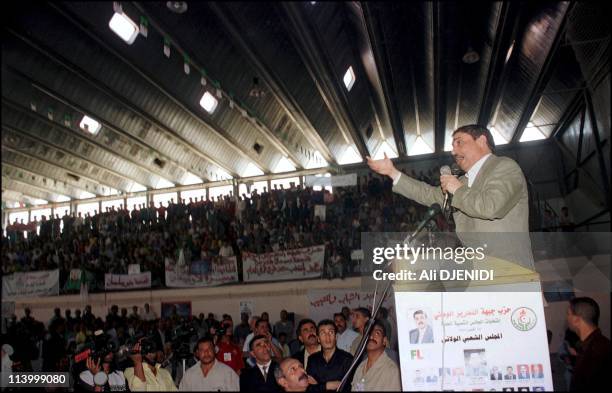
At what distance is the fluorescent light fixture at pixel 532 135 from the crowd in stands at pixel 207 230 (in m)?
5.82

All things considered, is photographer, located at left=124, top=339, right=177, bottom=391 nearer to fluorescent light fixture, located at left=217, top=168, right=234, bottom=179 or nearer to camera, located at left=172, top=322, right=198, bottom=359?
camera, located at left=172, top=322, right=198, bottom=359

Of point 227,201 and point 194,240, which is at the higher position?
point 227,201

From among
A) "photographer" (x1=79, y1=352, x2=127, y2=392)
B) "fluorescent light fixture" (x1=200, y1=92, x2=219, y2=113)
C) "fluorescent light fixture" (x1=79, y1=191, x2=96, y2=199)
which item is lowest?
"photographer" (x1=79, y1=352, x2=127, y2=392)

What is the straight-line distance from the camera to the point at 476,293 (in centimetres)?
204

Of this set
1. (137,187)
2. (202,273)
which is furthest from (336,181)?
(137,187)

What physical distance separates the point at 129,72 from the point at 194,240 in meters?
4.55

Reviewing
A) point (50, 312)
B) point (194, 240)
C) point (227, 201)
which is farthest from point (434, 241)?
point (50, 312)

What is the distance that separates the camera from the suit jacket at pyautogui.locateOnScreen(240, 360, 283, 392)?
3528mm

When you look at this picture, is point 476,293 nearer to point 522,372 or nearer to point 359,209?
point 522,372

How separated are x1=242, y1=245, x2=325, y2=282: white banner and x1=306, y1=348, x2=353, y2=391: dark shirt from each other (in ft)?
23.2

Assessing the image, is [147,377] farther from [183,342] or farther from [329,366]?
[183,342]

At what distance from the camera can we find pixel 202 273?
39.7 feet

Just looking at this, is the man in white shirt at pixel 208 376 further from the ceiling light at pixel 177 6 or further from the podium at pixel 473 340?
the ceiling light at pixel 177 6

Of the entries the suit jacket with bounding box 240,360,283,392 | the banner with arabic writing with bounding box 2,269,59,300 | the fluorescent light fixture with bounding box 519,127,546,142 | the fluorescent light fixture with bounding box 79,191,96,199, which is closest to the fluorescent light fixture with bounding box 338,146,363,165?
the fluorescent light fixture with bounding box 519,127,546,142
